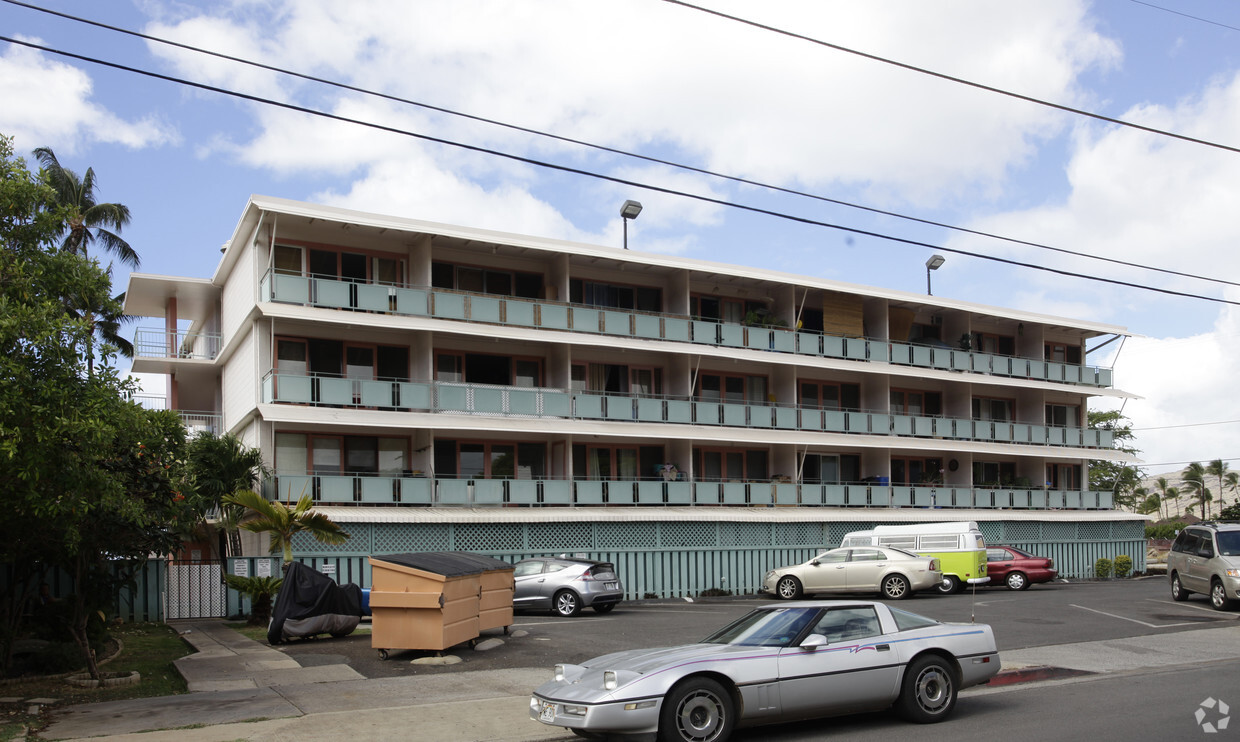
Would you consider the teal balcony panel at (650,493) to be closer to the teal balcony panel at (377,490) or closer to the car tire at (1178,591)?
the teal balcony panel at (377,490)

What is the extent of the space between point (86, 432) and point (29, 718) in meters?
3.40

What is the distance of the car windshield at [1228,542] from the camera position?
23.9 metres

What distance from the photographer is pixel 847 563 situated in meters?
28.1

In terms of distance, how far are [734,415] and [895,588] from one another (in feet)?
30.9

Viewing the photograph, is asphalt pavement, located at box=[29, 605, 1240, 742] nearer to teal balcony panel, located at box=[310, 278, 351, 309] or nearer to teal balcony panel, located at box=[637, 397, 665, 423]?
teal balcony panel, located at box=[310, 278, 351, 309]

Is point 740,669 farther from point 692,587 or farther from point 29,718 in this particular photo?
point 692,587

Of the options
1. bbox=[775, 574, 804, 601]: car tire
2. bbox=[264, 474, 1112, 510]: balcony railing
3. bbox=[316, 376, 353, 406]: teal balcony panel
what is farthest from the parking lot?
bbox=[316, 376, 353, 406]: teal balcony panel

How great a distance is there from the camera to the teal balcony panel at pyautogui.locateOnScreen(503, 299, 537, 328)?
103ft

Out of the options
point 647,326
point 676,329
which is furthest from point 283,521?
point 676,329

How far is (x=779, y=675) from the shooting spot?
34.1 feet

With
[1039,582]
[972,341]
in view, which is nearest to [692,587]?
[1039,582]

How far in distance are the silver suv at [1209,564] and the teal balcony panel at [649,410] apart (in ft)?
49.1

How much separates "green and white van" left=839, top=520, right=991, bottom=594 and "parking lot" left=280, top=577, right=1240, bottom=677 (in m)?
0.58

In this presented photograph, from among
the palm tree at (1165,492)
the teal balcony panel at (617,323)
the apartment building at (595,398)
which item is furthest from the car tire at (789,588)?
the palm tree at (1165,492)
